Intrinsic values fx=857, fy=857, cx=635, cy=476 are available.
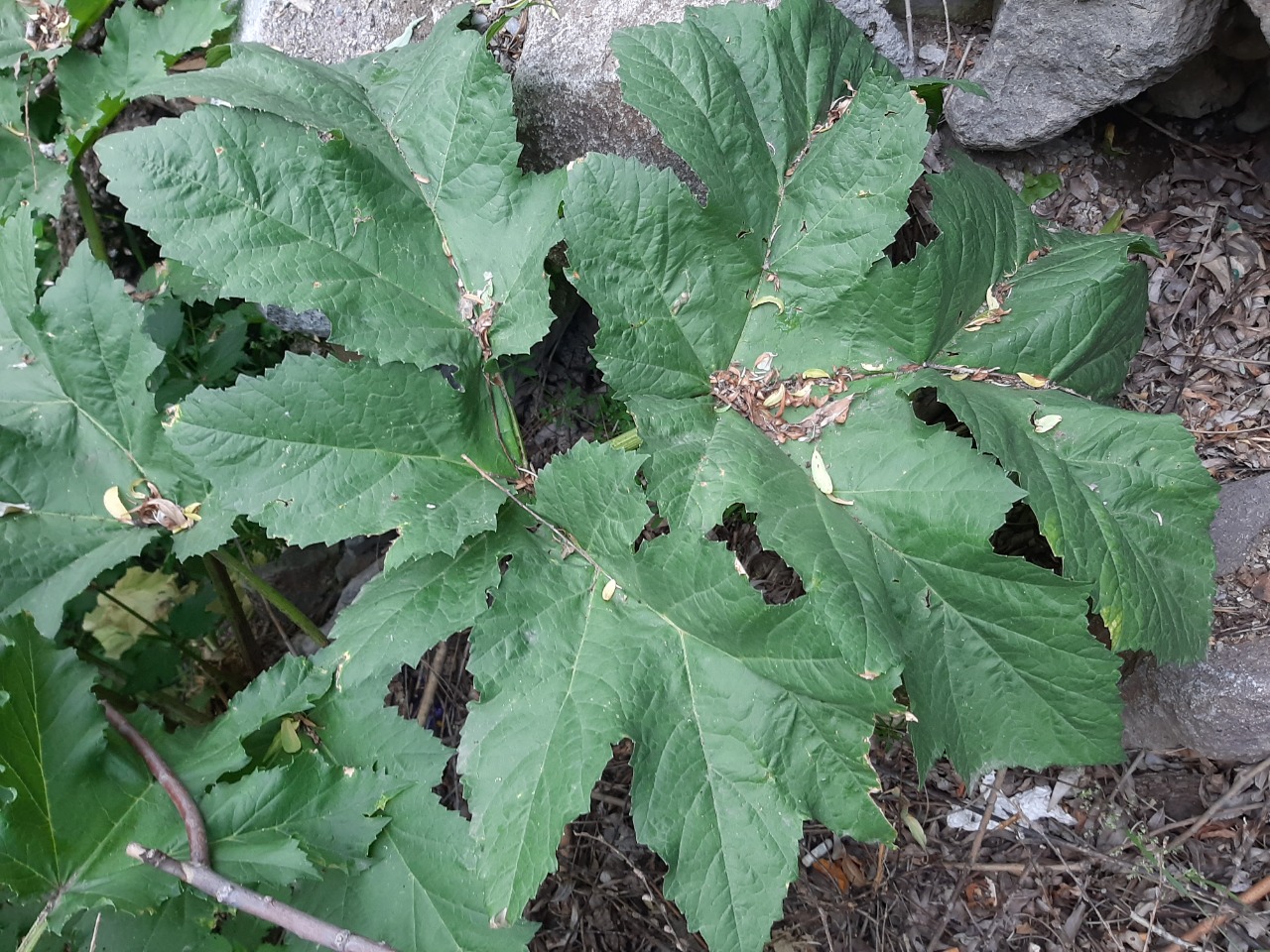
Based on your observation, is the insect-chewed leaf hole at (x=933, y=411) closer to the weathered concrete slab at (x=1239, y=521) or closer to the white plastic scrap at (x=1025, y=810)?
the weathered concrete slab at (x=1239, y=521)

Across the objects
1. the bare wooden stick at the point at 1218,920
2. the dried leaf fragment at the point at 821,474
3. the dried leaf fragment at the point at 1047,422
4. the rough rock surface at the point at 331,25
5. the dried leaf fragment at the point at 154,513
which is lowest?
the bare wooden stick at the point at 1218,920

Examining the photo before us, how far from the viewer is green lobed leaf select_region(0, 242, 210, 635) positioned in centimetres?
206

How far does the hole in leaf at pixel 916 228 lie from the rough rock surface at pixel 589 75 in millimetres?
353

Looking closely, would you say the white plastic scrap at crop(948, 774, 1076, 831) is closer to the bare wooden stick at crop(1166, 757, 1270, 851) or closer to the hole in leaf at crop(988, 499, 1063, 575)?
the bare wooden stick at crop(1166, 757, 1270, 851)

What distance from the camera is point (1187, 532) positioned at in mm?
1925

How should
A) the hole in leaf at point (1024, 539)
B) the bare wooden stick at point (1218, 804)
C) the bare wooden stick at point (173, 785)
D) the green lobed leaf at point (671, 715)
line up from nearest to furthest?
the green lobed leaf at point (671, 715)
the bare wooden stick at point (173, 785)
the bare wooden stick at point (1218, 804)
the hole in leaf at point (1024, 539)

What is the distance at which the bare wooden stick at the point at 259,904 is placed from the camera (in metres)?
1.47

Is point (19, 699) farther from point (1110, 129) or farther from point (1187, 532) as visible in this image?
point (1110, 129)

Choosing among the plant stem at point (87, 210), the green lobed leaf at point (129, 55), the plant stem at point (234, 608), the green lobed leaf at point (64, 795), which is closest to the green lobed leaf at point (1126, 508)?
the green lobed leaf at point (64, 795)

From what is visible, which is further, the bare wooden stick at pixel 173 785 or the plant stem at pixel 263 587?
the plant stem at pixel 263 587

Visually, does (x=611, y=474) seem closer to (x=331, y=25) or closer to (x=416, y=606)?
(x=416, y=606)

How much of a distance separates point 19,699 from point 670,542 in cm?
140

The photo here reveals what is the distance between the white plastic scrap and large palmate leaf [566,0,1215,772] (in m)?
0.65

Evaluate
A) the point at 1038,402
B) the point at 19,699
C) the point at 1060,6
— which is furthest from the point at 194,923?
the point at 1060,6
